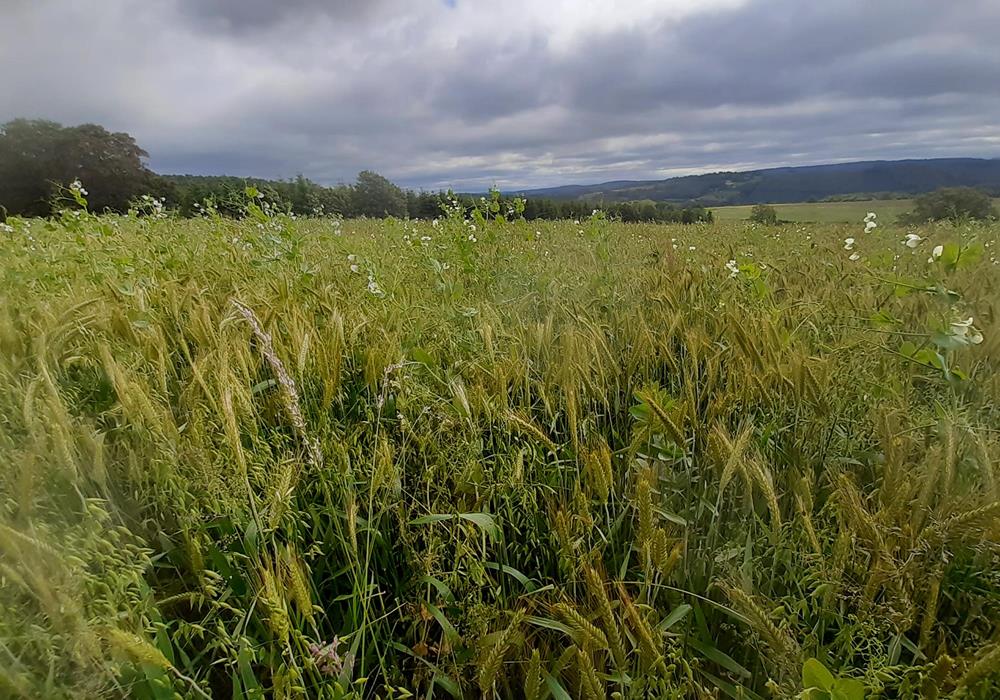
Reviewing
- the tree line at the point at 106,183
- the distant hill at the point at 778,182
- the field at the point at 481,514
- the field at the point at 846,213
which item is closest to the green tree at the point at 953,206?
the field at the point at 846,213

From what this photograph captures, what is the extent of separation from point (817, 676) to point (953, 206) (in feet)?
28.2

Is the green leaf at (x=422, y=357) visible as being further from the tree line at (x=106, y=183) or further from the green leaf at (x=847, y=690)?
the tree line at (x=106, y=183)

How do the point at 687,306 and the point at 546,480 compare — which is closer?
the point at 546,480

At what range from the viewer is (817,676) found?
59 cm

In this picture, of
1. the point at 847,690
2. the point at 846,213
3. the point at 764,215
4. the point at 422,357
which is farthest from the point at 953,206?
the point at 847,690

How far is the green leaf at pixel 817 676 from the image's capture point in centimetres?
58

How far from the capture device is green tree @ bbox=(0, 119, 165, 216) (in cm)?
384

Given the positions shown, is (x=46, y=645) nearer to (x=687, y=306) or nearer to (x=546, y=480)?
(x=546, y=480)

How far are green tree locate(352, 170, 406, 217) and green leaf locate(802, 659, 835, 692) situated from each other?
9223 mm

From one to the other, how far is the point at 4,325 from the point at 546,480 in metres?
1.50

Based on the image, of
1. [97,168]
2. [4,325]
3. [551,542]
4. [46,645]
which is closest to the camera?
[46,645]

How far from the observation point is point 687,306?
2322mm

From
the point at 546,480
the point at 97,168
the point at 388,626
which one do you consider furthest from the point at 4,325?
the point at 97,168

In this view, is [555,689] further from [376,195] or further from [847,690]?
[376,195]
